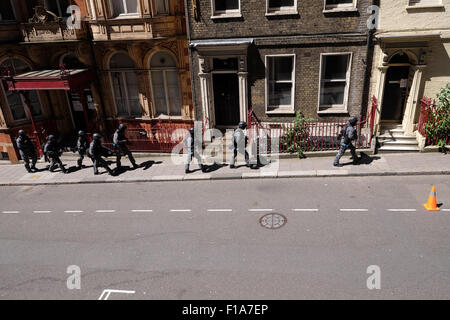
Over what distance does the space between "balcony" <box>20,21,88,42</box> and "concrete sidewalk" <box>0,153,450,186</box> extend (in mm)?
5580

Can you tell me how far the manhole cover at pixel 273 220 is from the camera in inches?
339

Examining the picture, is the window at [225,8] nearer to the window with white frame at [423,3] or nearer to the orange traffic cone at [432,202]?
the window with white frame at [423,3]

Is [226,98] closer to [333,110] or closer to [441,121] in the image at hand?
[333,110]

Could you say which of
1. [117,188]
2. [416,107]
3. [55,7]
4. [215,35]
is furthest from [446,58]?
[55,7]

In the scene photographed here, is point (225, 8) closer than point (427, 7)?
No

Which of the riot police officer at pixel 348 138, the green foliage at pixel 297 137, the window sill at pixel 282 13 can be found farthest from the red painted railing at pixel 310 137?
the window sill at pixel 282 13

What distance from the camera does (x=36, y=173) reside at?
14117 millimetres

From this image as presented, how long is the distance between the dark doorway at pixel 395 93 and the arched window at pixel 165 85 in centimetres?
870

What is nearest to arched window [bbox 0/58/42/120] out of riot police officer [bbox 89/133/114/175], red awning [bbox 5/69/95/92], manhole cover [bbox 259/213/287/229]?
red awning [bbox 5/69/95/92]

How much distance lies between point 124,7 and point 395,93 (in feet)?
37.4

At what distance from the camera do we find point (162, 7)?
44.7ft

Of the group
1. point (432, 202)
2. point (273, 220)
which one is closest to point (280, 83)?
point (273, 220)

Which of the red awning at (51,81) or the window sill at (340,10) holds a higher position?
the window sill at (340,10)

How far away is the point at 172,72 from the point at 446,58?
1064 centimetres
